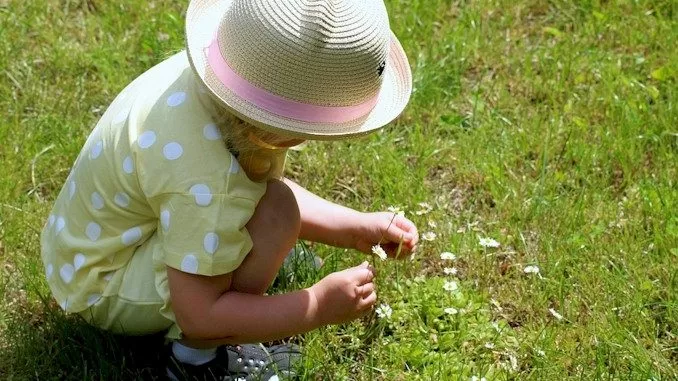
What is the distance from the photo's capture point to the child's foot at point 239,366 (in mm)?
2525

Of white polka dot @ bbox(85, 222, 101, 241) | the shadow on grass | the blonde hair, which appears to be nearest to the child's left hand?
the blonde hair

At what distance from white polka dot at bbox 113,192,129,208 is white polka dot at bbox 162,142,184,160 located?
0.17 m

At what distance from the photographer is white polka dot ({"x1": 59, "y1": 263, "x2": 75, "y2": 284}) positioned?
8.13 ft

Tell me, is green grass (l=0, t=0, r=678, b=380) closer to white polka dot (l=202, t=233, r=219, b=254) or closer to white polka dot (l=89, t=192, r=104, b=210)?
white polka dot (l=89, t=192, r=104, b=210)

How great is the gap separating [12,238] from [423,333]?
3.80 ft

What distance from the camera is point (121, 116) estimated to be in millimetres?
2369

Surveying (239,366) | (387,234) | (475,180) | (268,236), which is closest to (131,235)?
(268,236)

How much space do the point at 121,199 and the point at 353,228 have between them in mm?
663

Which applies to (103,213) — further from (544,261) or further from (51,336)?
(544,261)

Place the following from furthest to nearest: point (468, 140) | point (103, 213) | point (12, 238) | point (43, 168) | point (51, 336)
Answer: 1. point (468, 140)
2. point (43, 168)
3. point (12, 238)
4. point (51, 336)
5. point (103, 213)

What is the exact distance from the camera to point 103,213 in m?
2.40

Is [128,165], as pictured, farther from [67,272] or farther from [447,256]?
[447,256]

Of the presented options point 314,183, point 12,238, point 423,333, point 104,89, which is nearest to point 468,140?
point 314,183

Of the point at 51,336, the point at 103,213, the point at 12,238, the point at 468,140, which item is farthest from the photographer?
the point at 468,140
